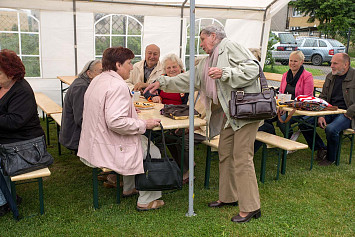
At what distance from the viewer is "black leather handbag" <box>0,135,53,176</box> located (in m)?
3.09

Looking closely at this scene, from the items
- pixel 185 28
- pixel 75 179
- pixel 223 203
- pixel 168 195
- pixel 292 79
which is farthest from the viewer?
pixel 185 28

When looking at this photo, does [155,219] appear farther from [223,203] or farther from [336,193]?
[336,193]

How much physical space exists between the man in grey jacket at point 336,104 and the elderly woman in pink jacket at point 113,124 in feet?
8.69

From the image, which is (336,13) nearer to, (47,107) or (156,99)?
(156,99)

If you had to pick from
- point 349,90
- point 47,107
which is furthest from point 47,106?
point 349,90

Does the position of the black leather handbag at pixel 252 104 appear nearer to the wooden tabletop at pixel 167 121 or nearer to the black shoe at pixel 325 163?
the wooden tabletop at pixel 167 121

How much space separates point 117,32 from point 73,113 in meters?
4.22

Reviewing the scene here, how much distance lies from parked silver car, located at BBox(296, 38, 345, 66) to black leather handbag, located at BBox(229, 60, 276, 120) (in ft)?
52.5

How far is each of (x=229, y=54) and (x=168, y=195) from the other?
1.66 meters

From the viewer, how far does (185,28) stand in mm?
7652

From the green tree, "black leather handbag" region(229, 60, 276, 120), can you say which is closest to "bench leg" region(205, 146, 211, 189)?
"black leather handbag" region(229, 60, 276, 120)

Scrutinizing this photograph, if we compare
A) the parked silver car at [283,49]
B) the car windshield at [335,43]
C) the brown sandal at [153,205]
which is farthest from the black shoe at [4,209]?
the car windshield at [335,43]

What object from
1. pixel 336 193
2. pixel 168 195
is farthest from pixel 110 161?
pixel 336 193

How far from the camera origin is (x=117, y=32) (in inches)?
297
